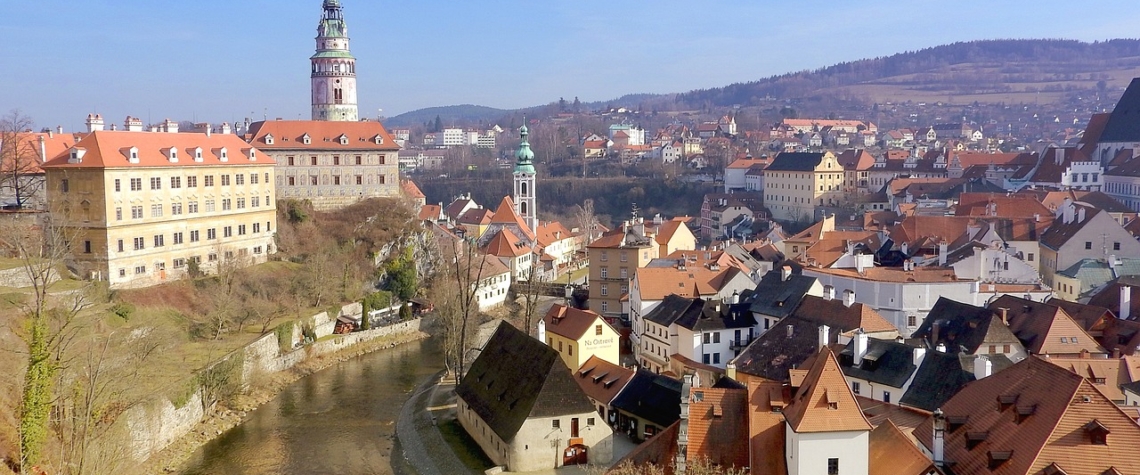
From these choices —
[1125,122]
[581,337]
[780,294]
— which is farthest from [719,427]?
[1125,122]

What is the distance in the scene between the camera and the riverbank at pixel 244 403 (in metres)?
26.3

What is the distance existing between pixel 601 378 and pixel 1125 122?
180 feet

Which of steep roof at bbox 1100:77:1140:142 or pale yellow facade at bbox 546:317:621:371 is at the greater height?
steep roof at bbox 1100:77:1140:142

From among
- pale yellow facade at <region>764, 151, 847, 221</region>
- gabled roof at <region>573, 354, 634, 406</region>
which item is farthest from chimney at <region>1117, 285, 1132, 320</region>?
pale yellow facade at <region>764, 151, 847, 221</region>

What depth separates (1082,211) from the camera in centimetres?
4150

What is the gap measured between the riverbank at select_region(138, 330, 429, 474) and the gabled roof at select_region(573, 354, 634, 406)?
37.4 ft

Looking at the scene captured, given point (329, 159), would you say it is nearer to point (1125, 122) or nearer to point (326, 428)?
point (326, 428)

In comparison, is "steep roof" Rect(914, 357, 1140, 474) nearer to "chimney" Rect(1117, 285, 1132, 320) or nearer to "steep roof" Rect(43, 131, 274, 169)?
"chimney" Rect(1117, 285, 1132, 320)

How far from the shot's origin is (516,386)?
26250mm

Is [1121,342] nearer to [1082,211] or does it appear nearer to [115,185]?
[1082,211]

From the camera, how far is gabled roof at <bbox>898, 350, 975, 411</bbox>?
22.5 meters

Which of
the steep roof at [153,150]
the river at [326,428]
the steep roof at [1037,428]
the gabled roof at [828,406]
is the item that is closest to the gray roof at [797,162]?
the steep roof at [153,150]

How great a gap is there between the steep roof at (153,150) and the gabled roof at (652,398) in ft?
76.3

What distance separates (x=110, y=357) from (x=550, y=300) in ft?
97.5
